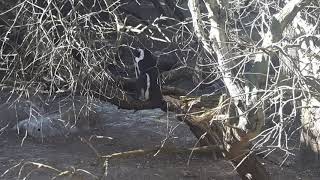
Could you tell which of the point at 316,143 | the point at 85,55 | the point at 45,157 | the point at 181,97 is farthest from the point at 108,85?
the point at 316,143

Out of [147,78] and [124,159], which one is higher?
[147,78]

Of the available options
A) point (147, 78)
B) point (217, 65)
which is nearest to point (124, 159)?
point (147, 78)

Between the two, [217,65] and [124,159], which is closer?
[217,65]

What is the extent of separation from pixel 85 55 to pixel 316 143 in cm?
352

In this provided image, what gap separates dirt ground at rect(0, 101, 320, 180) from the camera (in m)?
7.94

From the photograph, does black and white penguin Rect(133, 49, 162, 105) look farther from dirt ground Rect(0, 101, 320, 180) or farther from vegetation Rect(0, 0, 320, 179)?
dirt ground Rect(0, 101, 320, 180)

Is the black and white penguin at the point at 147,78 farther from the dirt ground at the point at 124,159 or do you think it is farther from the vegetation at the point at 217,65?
the dirt ground at the point at 124,159

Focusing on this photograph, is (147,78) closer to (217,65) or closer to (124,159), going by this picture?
(124,159)

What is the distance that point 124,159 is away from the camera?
28.6ft

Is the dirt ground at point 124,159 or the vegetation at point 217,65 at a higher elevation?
the vegetation at point 217,65

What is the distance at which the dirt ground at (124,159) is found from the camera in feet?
26.0

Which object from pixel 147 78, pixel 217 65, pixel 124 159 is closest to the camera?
pixel 217 65

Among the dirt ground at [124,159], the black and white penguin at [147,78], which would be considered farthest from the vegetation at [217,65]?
the dirt ground at [124,159]

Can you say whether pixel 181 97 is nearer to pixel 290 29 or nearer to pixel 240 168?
pixel 240 168
